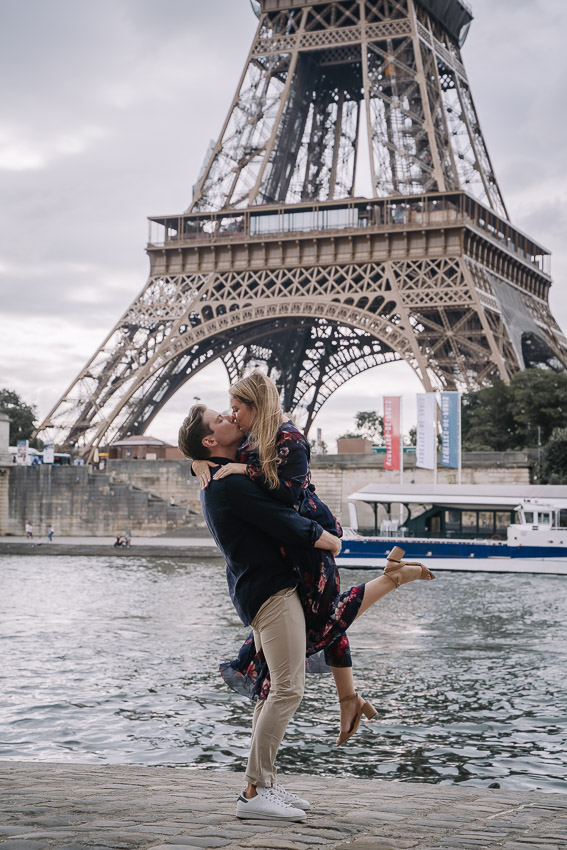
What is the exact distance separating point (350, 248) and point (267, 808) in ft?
145

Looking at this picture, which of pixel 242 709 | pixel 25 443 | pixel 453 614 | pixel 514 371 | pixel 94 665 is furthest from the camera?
pixel 25 443

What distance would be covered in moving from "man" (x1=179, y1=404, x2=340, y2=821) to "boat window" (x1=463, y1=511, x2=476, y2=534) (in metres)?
33.1

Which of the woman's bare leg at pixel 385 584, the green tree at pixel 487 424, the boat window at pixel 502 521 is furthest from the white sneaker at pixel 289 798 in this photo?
the green tree at pixel 487 424

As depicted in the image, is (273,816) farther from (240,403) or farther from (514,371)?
(514,371)

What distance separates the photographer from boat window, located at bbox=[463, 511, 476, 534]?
123 feet

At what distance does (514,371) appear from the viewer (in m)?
46.3

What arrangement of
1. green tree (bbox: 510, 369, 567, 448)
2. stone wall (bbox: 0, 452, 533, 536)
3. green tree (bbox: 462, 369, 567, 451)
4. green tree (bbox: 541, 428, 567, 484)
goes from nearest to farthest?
green tree (bbox: 541, 428, 567, 484) → green tree (bbox: 510, 369, 567, 448) → green tree (bbox: 462, 369, 567, 451) → stone wall (bbox: 0, 452, 533, 536)

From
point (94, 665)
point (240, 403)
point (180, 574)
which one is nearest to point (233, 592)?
point (240, 403)

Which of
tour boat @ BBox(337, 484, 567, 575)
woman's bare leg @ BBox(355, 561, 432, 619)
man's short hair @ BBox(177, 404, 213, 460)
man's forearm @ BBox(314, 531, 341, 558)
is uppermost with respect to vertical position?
man's short hair @ BBox(177, 404, 213, 460)

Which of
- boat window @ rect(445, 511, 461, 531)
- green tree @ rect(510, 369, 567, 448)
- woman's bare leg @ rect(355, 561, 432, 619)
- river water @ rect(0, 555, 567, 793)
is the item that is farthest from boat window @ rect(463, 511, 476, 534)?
woman's bare leg @ rect(355, 561, 432, 619)

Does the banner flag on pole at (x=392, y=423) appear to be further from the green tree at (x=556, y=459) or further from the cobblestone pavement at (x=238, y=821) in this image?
the cobblestone pavement at (x=238, y=821)

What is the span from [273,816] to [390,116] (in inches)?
1983

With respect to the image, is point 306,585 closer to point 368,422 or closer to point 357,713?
point 357,713

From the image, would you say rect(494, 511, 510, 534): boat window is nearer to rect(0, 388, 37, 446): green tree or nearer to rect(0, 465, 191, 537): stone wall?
rect(0, 465, 191, 537): stone wall
